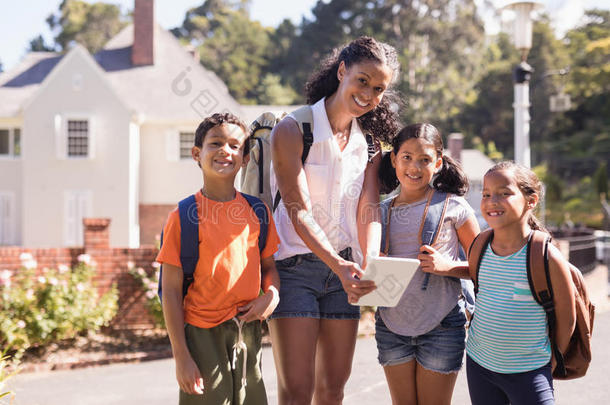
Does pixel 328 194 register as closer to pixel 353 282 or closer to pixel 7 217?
pixel 353 282

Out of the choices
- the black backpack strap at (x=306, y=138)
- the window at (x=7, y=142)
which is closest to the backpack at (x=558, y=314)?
the black backpack strap at (x=306, y=138)

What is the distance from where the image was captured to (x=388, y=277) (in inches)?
101

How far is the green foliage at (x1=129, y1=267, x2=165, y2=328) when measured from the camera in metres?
8.41

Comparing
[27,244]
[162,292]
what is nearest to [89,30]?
[27,244]

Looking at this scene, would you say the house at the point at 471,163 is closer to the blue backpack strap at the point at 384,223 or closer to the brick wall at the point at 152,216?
the brick wall at the point at 152,216

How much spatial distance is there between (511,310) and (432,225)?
54 cm

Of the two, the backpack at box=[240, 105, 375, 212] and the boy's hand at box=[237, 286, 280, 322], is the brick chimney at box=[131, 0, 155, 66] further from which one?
the boy's hand at box=[237, 286, 280, 322]

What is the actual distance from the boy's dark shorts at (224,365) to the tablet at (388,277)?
0.56 meters

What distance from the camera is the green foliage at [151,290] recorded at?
8414mm

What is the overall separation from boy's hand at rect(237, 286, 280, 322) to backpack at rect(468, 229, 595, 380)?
3.75 feet

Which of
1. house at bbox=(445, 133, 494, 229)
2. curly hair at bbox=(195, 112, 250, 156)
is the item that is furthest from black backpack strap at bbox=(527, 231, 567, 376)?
house at bbox=(445, 133, 494, 229)

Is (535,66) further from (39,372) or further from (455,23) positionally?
(39,372)

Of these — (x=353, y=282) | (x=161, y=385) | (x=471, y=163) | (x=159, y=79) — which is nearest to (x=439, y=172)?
(x=353, y=282)

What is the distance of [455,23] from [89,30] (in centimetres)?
3584
